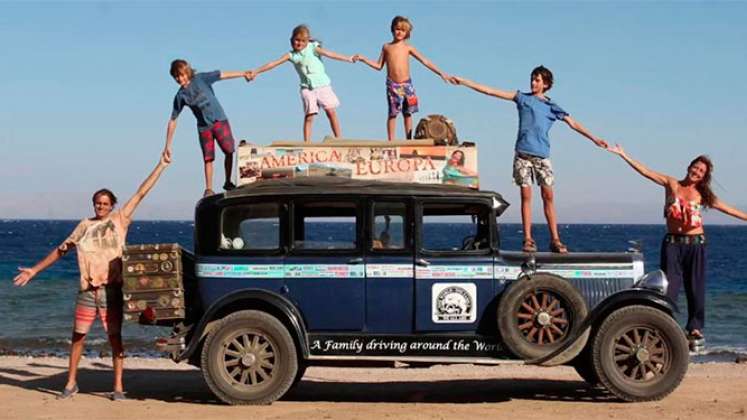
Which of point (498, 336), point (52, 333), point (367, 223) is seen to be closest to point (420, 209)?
point (367, 223)

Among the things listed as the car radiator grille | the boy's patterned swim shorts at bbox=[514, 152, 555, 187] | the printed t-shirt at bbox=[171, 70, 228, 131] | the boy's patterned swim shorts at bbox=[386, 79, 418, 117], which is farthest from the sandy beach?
the boy's patterned swim shorts at bbox=[386, 79, 418, 117]

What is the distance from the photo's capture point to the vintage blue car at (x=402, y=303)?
32.6 feet

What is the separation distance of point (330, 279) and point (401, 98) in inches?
109

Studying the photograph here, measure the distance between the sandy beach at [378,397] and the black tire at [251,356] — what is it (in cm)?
16

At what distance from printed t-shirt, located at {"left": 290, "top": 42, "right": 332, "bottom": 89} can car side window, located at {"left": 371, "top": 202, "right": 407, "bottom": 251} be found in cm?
244

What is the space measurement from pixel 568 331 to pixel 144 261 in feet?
13.2

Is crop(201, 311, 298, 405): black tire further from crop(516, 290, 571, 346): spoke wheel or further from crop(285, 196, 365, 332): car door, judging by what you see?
crop(516, 290, 571, 346): spoke wheel

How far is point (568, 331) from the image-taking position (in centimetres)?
993

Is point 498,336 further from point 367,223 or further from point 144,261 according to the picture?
point 144,261

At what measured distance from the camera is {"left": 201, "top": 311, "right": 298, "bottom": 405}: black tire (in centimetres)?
1000

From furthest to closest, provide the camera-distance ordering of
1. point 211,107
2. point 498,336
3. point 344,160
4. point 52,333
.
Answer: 1. point 52,333
2. point 211,107
3. point 344,160
4. point 498,336

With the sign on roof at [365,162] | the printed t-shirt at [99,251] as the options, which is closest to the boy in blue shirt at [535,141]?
the sign on roof at [365,162]

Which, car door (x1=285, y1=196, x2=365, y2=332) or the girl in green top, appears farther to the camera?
the girl in green top

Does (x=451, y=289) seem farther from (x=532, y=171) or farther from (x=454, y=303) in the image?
(x=532, y=171)
